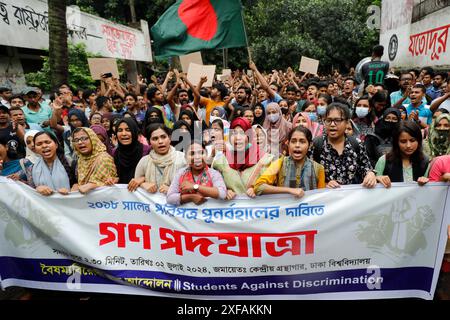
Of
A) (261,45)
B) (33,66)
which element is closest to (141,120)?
(33,66)

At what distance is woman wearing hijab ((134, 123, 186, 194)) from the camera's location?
10.2 ft

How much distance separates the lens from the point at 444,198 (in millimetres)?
2637

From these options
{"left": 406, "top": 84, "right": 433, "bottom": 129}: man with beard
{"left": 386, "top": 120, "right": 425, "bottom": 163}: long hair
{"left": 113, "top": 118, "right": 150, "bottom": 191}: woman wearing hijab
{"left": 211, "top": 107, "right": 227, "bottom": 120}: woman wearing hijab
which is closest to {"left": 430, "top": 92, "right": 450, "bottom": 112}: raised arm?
{"left": 406, "top": 84, "right": 433, "bottom": 129}: man with beard

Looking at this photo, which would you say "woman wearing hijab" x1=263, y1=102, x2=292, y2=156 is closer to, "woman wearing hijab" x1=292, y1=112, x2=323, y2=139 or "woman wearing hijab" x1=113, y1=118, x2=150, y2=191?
"woman wearing hijab" x1=292, y1=112, x2=323, y2=139

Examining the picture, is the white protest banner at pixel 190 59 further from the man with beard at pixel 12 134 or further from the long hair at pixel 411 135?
the long hair at pixel 411 135

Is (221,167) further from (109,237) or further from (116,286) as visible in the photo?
(116,286)

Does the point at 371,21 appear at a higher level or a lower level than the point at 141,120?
higher

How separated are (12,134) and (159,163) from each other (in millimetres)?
2506

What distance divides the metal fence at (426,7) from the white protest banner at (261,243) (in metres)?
9.35

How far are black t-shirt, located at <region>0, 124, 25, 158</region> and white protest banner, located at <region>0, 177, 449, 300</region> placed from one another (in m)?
1.82

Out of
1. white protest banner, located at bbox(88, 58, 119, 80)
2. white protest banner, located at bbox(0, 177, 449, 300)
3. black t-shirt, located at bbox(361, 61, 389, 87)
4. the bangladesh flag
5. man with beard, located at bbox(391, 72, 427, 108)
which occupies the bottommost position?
white protest banner, located at bbox(0, 177, 449, 300)

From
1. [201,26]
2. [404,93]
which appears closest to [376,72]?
[404,93]

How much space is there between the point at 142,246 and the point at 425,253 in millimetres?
2103

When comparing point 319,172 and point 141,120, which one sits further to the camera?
point 141,120
